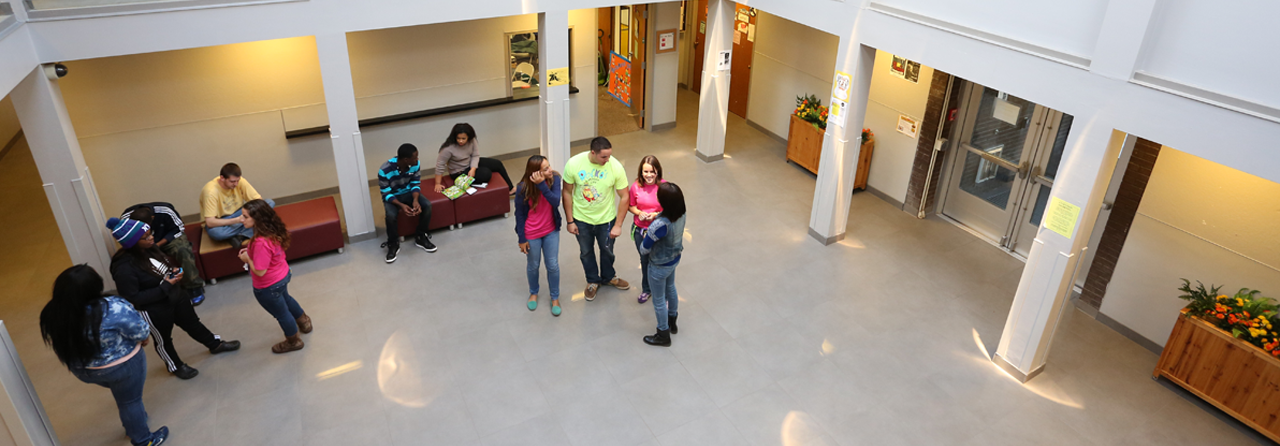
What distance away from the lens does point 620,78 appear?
1119cm

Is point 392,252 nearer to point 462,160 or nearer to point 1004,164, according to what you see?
point 462,160

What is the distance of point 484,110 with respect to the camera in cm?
1001

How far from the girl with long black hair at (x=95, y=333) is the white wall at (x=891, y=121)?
321 inches

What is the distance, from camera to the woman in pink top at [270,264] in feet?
18.1

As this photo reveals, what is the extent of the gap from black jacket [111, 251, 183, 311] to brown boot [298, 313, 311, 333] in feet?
3.66

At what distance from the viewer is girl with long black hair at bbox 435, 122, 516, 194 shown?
26.5 feet

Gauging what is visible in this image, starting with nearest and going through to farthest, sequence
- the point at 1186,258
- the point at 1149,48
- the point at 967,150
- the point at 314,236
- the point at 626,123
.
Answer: the point at 1149,48
the point at 1186,258
the point at 314,236
the point at 967,150
the point at 626,123

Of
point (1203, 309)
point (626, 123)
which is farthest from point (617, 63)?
point (1203, 309)

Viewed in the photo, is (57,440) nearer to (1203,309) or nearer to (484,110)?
(484,110)

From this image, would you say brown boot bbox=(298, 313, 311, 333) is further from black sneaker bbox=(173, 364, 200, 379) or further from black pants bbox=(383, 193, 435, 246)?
black pants bbox=(383, 193, 435, 246)

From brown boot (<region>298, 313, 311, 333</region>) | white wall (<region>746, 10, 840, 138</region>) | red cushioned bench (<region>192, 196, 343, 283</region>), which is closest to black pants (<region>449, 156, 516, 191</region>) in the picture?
red cushioned bench (<region>192, 196, 343, 283</region>)

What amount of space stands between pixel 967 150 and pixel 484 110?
628 cm

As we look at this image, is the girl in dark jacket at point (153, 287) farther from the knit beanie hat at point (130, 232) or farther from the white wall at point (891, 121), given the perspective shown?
the white wall at point (891, 121)

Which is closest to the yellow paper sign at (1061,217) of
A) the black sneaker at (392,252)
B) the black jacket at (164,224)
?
the black sneaker at (392,252)
